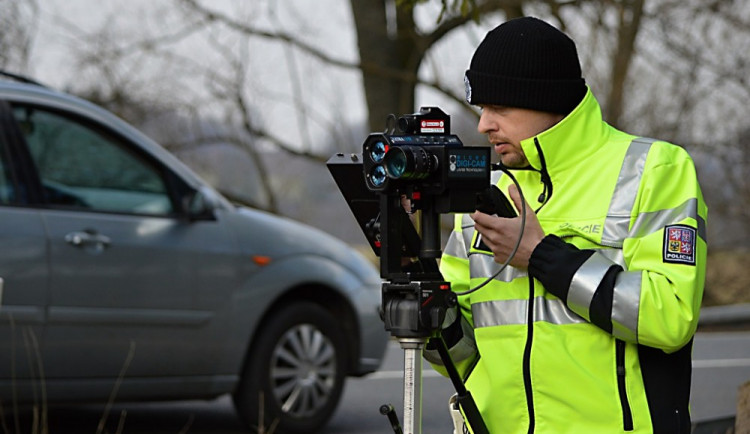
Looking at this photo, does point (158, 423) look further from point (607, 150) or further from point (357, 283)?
point (607, 150)

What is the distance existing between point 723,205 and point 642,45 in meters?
4.10

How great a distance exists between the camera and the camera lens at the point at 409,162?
2336mm

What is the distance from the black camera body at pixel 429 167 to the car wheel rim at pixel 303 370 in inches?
175

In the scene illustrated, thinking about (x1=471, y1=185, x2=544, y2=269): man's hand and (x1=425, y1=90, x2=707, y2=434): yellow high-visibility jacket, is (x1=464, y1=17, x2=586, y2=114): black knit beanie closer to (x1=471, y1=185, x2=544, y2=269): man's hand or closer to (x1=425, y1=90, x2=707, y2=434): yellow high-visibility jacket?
(x1=425, y1=90, x2=707, y2=434): yellow high-visibility jacket

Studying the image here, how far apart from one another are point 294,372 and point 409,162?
15.2 ft

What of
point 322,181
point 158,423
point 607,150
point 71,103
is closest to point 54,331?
point 71,103

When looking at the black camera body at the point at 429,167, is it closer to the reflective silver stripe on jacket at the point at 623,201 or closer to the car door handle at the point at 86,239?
the reflective silver stripe on jacket at the point at 623,201

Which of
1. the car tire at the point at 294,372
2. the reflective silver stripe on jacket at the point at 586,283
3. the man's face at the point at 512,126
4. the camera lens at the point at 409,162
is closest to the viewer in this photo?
the camera lens at the point at 409,162

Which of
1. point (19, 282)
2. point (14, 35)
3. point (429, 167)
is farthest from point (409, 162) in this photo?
point (14, 35)

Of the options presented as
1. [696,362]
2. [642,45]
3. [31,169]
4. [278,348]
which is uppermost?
[642,45]

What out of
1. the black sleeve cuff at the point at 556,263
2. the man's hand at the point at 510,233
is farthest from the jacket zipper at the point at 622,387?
the man's hand at the point at 510,233

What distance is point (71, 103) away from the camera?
6.23 meters

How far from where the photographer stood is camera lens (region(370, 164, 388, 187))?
2.40 meters

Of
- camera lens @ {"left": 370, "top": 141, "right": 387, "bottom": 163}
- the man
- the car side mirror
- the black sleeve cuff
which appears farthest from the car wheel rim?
camera lens @ {"left": 370, "top": 141, "right": 387, "bottom": 163}
